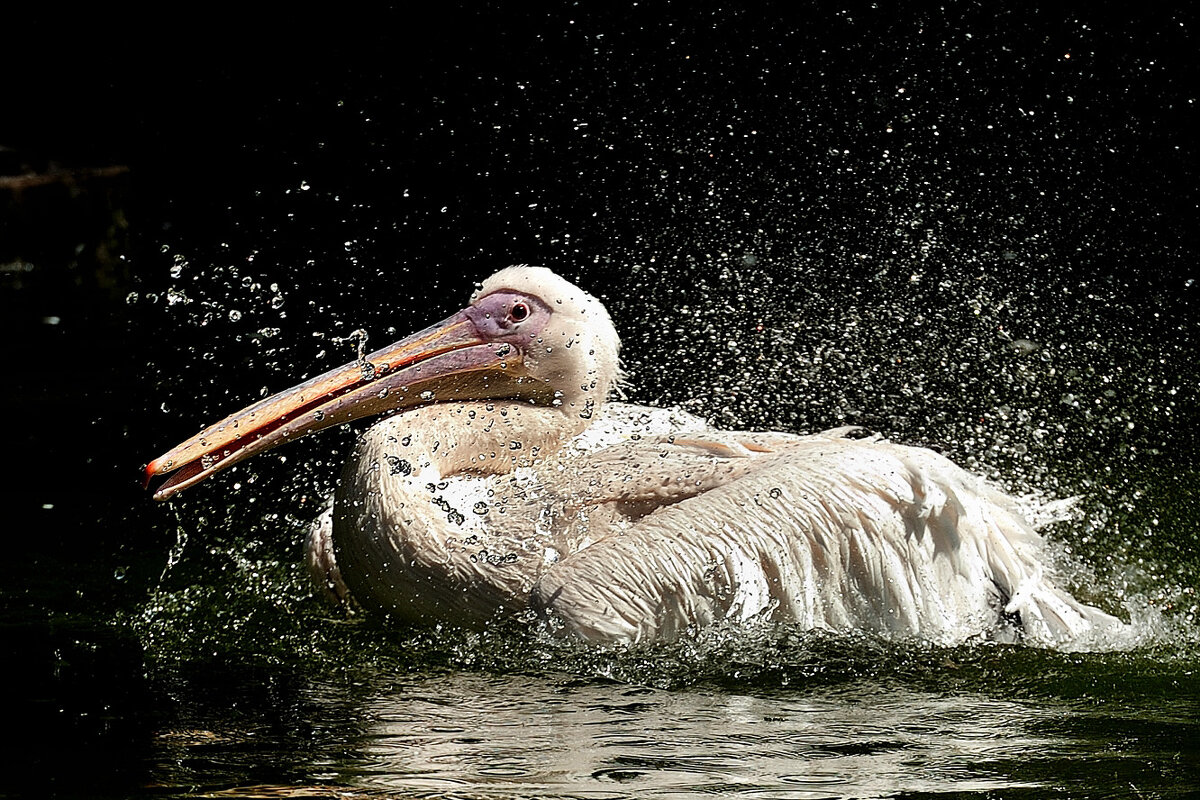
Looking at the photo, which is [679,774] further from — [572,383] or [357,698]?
[572,383]

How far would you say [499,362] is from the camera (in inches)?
174

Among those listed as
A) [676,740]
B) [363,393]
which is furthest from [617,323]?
[676,740]

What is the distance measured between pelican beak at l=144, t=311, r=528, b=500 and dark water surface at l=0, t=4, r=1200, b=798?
47 centimetres

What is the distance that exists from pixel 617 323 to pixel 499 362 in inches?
220

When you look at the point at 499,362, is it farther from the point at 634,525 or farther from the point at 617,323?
the point at 617,323

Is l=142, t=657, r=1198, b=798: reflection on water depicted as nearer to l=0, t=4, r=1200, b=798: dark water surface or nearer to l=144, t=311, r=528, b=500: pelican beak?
l=0, t=4, r=1200, b=798: dark water surface

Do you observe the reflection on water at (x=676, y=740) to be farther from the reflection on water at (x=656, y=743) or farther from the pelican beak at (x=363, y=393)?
the pelican beak at (x=363, y=393)

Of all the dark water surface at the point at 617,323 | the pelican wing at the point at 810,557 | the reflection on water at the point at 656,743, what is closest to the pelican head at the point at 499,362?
the pelican wing at the point at 810,557

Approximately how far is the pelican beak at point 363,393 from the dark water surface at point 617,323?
47cm

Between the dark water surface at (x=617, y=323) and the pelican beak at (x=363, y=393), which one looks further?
the pelican beak at (x=363, y=393)

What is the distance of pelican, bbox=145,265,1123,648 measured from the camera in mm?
3820

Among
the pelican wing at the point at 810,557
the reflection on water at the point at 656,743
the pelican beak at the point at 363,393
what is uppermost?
the pelican beak at the point at 363,393

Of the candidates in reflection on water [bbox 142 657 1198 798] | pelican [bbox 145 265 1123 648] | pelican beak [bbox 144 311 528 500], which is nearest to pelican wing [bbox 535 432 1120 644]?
pelican [bbox 145 265 1123 648]

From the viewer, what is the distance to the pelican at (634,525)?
3.82m
